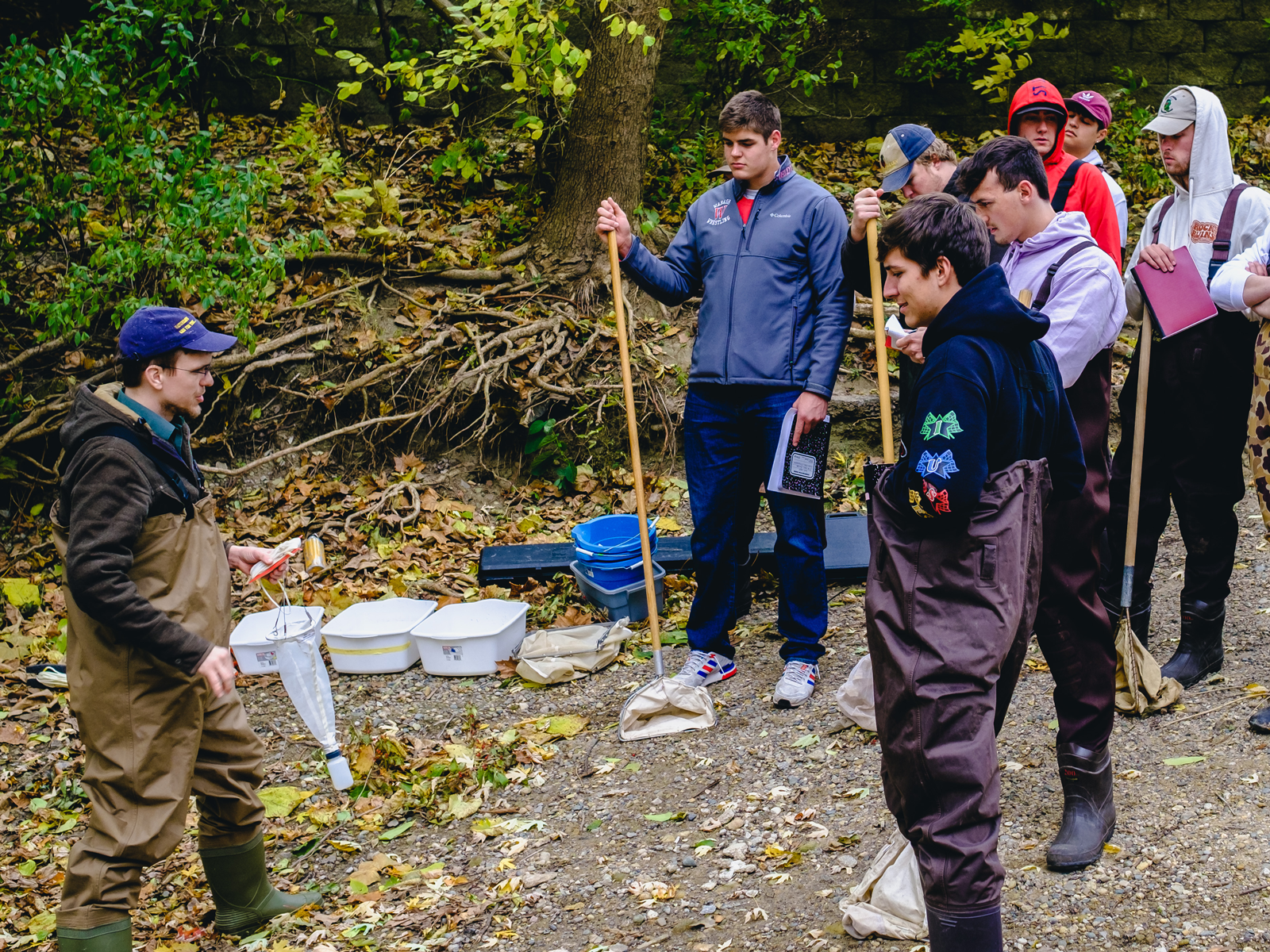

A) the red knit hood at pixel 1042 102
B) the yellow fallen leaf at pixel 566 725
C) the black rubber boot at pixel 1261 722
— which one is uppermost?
the red knit hood at pixel 1042 102

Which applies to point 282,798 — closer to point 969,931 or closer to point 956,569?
point 969,931

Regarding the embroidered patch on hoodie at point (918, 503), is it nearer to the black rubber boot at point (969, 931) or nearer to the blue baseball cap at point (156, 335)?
the black rubber boot at point (969, 931)

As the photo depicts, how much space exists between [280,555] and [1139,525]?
Result: 3485mm

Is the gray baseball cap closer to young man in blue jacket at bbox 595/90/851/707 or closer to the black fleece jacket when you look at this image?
young man in blue jacket at bbox 595/90/851/707

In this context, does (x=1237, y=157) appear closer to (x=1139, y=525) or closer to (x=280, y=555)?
(x=1139, y=525)

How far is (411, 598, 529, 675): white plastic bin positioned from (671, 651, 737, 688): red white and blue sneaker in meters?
0.98

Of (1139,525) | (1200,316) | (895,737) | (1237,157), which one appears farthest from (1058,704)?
(1237,157)

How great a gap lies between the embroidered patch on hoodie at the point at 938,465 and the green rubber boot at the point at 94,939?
2637 mm

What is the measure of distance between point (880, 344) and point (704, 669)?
5.78ft

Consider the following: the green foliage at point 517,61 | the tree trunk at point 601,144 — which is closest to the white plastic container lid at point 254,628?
the green foliage at point 517,61

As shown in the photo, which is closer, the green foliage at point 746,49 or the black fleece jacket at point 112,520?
the black fleece jacket at point 112,520

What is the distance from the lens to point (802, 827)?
365cm

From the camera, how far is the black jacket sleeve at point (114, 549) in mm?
2893

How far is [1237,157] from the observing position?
9.19m
